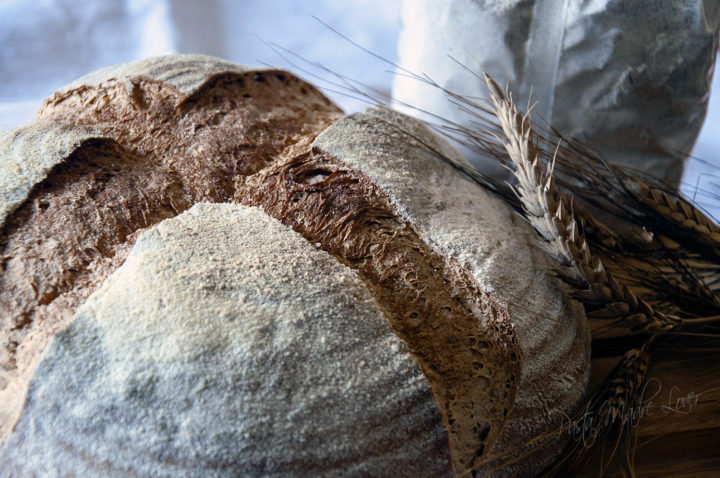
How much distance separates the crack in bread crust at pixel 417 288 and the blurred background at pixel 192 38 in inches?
32.5

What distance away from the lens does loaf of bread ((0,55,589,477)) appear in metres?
0.69

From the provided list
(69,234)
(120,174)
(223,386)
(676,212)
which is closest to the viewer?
(223,386)

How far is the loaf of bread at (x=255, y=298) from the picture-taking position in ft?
2.28

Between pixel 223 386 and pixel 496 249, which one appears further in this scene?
pixel 496 249

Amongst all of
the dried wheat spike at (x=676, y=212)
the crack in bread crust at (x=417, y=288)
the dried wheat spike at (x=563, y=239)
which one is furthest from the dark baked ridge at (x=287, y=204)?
the dried wheat spike at (x=676, y=212)

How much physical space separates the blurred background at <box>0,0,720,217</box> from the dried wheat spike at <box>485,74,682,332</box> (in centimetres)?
87

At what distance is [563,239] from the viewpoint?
2.95 ft

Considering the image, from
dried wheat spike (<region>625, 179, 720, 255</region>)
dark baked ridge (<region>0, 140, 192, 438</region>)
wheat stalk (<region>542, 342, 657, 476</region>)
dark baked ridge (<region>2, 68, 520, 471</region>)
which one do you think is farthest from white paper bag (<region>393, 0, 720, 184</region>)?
A: dark baked ridge (<region>0, 140, 192, 438</region>)

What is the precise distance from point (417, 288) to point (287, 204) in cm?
23

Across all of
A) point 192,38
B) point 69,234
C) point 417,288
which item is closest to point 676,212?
point 417,288

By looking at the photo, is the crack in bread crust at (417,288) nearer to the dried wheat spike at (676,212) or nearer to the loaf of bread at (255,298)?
the loaf of bread at (255,298)

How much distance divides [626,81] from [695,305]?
482 millimetres

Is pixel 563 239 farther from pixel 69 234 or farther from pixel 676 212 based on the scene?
pixel 69 234

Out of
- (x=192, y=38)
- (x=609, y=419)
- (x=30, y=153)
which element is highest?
(x=30, y=153)
